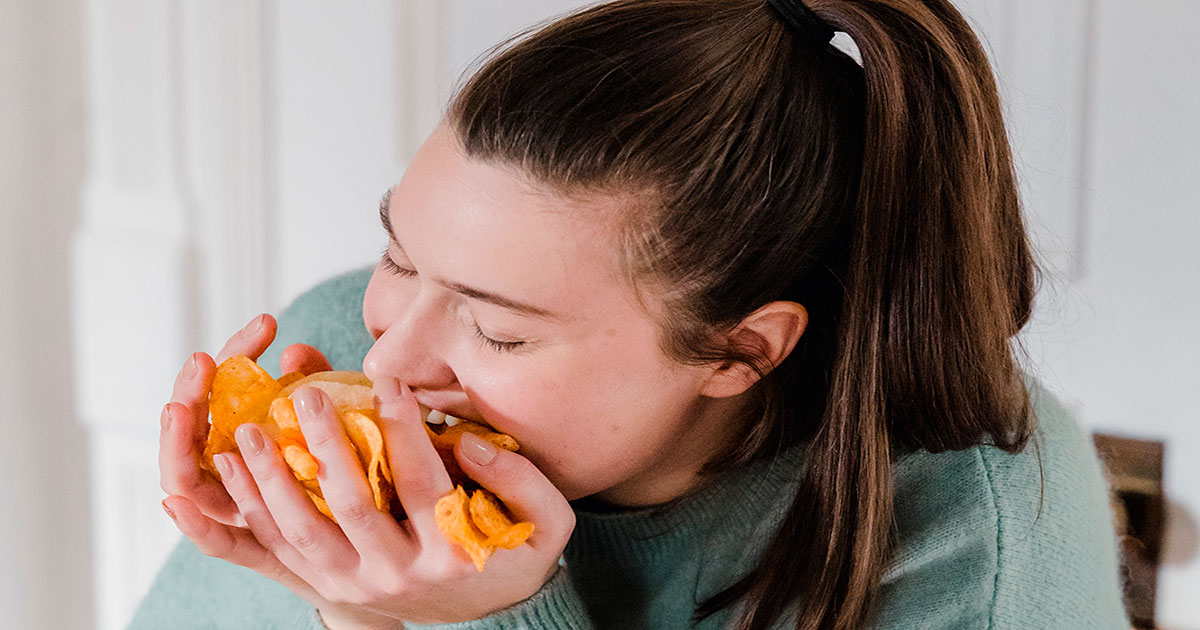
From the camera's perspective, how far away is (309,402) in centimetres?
72

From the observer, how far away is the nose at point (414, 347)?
0.79m

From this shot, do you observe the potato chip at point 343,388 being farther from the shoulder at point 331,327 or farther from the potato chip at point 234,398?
the shoulder at point 331,327

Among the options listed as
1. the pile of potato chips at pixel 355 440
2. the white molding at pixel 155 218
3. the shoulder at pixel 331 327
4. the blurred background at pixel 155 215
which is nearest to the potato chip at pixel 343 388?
the pile of potato chips at pixel 355 440

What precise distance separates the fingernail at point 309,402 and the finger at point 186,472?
138 millimetres

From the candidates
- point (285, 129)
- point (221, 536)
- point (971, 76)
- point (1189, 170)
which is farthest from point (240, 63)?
point (1189, 170)

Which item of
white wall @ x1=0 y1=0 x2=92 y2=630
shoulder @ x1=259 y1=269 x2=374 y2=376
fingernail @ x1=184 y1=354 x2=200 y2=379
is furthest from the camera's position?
white wall @ x1=0 y1=0 x2=92 y2=630

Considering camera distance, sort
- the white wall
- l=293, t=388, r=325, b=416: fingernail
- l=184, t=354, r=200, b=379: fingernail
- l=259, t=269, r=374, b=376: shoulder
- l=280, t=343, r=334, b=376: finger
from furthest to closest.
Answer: the white wall
l=259, t=269, r=374, b=376: shoulder
l=280, t=343, r=334, b=376: finger
l=184, t=354, r=200, b=379: fingernail
l=293, t=388, r=325, b=416: fingernail

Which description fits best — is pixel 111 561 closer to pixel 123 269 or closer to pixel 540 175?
pixel 123 269

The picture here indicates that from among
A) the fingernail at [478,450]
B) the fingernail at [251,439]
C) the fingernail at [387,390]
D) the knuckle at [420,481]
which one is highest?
the fingernail at [387,390]

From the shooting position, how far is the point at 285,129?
1691mm

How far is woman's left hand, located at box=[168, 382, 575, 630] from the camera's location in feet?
2.41

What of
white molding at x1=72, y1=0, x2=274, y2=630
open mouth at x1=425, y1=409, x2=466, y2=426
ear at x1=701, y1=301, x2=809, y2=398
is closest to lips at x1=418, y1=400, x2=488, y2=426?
open mouth at x1=425, y1=409, x2=466, y2=426

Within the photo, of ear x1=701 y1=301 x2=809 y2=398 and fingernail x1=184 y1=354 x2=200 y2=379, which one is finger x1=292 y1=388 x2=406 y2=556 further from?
ear x1=701 y1=301 x2=809 y2=398

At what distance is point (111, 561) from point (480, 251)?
1.36m
